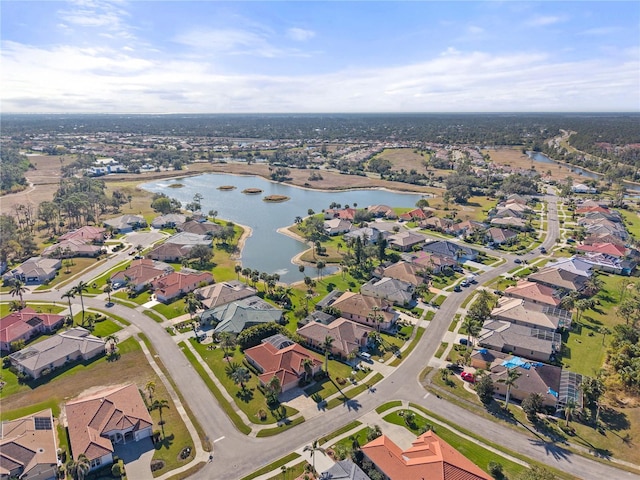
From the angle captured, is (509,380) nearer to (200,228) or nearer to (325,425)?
(325,425)

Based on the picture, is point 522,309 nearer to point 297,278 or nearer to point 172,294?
point 297,278

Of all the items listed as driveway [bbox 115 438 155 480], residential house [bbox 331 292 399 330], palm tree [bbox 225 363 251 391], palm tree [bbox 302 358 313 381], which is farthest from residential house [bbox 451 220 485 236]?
driveway [bbox 115 438 155 480]

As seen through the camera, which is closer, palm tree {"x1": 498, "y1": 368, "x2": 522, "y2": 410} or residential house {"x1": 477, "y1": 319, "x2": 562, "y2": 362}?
palm tree {"x1": 498, "y1": 368, "x2": 522, "y2": 410}

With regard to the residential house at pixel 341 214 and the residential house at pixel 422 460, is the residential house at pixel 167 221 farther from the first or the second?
the residential house at pixel 422 460

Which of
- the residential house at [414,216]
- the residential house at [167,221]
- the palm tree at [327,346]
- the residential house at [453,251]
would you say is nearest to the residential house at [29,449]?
the palm tree at [327,346]

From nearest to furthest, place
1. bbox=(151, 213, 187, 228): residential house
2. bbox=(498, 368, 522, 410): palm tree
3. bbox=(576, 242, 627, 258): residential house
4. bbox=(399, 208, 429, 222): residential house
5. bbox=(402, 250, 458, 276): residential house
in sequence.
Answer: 1. bbox=(498, 368, 522, 410): palm tree
2. bbox=(402, 250, 458, 276): residential house
3. bbox=(576, 242, 627, 258): residential house
4. bbox=(151, 213, 187, 228): residential house
5. bbox=(399, 208, 429, 222): residential house

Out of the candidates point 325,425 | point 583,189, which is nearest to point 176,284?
point 325,425

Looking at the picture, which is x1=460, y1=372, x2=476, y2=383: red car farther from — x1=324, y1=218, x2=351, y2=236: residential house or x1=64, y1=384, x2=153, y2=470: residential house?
x1=324, y1=218, x2=351, y2=236: residential house
